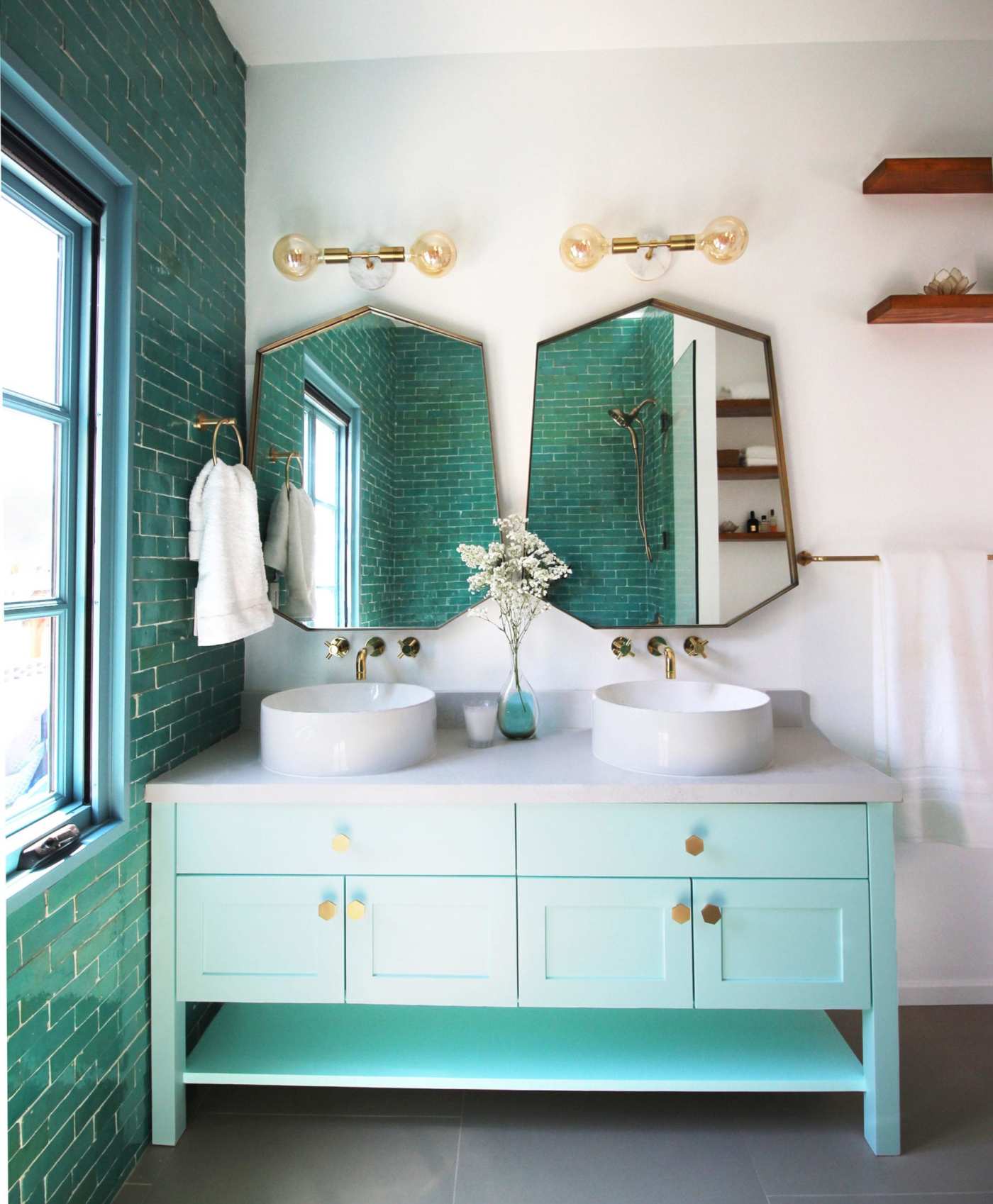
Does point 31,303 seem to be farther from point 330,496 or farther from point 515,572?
point 515,572

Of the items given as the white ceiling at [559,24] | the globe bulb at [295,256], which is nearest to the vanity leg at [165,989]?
the globe bulb at [295,256]

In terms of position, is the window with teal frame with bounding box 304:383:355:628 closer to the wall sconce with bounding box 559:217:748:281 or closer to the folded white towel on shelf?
the wall sconce with bounding box 559:217:748:281

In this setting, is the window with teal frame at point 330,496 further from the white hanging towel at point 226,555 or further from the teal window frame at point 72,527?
the teal window frame at point 72,527

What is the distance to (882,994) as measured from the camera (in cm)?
157

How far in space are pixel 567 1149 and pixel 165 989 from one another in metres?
0.93

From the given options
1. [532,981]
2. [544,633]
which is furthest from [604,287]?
[532,981]

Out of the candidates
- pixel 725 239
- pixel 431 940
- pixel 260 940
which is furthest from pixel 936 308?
pixel 260 940

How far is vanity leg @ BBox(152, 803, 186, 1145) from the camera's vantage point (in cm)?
159

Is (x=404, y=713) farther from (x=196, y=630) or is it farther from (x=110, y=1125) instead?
(x=110, y=1125)

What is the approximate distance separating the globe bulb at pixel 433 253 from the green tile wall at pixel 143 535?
0.52 m

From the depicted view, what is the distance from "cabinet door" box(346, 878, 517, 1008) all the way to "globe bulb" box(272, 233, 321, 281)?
1.59 meters

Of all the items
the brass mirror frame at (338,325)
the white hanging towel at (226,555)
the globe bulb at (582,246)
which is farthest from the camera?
the brass mirror frame at (338,325)

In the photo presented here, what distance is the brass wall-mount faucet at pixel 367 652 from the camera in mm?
2055

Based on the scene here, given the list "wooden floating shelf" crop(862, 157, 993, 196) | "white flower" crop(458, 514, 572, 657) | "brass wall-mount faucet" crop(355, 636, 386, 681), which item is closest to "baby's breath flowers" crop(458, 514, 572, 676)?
"white flower" crop(458, 514, 572, 657)
